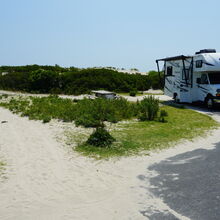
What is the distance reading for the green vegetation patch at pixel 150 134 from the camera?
8070 millimetres

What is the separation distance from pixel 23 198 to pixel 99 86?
24.7 meters

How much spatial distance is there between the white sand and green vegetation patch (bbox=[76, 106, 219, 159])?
0.50m

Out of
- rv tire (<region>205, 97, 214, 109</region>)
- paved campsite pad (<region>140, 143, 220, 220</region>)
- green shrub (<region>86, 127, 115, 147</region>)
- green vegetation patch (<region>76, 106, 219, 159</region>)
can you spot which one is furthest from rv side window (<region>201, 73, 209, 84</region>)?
green shrub (<region>86, 127, 115, 147</region>)

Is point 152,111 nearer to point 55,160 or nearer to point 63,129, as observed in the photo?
point 63,129

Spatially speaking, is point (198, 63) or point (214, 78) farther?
point (198, 63)

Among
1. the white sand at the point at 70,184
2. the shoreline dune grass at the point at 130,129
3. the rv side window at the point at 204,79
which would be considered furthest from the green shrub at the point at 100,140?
the rv side window at the point at 204,79

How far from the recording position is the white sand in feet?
15.0

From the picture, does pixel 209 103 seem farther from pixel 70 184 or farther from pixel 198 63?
pixel 70 184

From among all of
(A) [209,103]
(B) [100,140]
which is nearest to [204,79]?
(A) [209,103]

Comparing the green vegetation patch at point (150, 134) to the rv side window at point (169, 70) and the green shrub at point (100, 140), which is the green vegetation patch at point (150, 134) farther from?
the rv side window at point (169, 70)

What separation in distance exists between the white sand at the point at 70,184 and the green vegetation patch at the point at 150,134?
0.50 meters

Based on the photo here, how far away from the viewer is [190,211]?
14.9 feet

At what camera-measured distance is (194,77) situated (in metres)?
18.2

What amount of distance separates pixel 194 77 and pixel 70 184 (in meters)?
14.6
